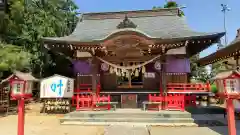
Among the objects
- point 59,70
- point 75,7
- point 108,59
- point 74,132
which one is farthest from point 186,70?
point 75,7

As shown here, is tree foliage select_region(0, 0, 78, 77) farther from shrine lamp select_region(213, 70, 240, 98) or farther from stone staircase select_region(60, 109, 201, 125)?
shrine lamp select_region(213, 70, 240, 98)

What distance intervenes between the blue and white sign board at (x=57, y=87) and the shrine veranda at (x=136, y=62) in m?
0.57

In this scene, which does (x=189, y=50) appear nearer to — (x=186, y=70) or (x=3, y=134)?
(x=186, y=70)

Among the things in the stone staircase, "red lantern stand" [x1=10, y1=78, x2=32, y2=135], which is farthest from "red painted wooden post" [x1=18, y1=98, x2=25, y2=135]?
the stone staircase

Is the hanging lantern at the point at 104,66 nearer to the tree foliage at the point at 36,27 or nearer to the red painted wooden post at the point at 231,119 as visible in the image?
the tree foliage at the point at 36,27

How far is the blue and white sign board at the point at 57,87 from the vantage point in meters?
9.70

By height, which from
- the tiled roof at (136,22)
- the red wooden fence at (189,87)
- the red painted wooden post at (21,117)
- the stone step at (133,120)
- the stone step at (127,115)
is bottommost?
the stone step at (133,120)

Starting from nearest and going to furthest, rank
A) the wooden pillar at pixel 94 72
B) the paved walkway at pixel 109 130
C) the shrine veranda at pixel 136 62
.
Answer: the paved walkway at pixel 109 130 → the shrine veranda at pixel 136 62 → the wooden pillar at pixel 94 72

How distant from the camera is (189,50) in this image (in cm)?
1055

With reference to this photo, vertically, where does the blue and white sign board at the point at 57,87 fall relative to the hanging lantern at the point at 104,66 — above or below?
below

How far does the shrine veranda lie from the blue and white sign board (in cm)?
57

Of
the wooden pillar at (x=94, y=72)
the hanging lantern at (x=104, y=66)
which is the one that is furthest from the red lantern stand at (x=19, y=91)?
the hanging lantern at (x=104, y=66)

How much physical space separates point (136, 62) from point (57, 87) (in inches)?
162

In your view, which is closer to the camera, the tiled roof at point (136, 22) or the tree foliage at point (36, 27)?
the tiled roof at point (136, 22)
